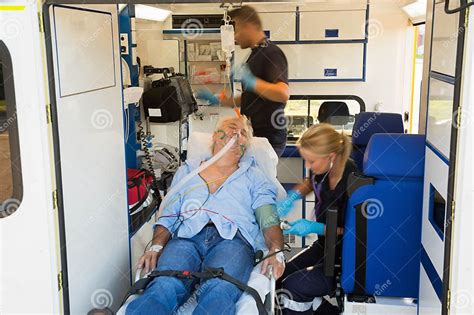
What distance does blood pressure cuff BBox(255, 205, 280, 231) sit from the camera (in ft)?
10.0

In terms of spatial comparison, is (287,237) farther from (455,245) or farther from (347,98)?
(455,245)

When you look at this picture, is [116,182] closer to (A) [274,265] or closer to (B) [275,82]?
(A) [274,265]

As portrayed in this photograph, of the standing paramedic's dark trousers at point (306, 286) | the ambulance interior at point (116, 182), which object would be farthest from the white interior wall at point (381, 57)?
the standing paramedic's dark trousers at point (306, 286)

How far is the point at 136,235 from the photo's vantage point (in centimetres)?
362

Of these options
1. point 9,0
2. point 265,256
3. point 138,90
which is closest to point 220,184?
point 265,256

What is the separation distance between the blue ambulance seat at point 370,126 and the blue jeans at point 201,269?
152cm

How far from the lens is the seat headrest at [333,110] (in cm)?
634

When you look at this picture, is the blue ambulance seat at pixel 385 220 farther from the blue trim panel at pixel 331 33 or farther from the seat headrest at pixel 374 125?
the blue trim panel at pixel 331 33

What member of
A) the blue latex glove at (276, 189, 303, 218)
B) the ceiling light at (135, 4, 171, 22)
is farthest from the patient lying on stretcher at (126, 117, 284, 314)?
the ceiling light at (135, 4, 171, 22)

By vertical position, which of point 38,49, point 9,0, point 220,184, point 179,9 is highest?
Answer: point 179,9

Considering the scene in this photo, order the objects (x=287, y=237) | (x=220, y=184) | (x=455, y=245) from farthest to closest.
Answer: (x=287, y=237) < (x=220, y=184) < (x=455, y=245)

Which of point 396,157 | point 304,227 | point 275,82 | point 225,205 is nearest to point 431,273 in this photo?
point 396,157

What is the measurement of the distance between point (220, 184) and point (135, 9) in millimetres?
2090

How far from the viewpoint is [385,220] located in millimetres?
2713
